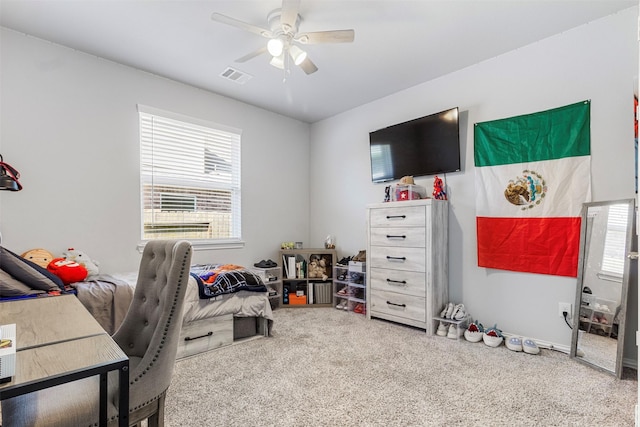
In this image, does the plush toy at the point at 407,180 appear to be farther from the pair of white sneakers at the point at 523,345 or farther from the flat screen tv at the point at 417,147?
the pair of white sneakers at the point at 523,345

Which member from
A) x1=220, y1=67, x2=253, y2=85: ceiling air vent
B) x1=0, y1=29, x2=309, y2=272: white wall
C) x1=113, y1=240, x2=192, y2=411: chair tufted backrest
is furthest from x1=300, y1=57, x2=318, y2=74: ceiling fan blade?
x1=113, y1=240, x2=192, y2=411: chair tufted backrest

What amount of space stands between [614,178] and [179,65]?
3819 mm

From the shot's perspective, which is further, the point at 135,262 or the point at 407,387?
the point at 135,262

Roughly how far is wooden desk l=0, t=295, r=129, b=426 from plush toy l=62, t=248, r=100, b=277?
1623mm

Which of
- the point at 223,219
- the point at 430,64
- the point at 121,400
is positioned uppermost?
the point at 430,64

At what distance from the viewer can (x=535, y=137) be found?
2746 millimetres

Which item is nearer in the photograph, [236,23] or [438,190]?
[236,23]

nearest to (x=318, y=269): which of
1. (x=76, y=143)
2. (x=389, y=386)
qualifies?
(x=389, y=386)

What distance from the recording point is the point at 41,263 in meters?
2.54

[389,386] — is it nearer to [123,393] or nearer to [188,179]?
[123,393]

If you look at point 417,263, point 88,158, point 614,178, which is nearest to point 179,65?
point 88,158

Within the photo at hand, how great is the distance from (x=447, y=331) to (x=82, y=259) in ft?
10.7

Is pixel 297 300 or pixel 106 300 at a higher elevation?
pixel 106 300

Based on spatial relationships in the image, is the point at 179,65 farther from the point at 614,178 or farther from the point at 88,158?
the point at 614,178
